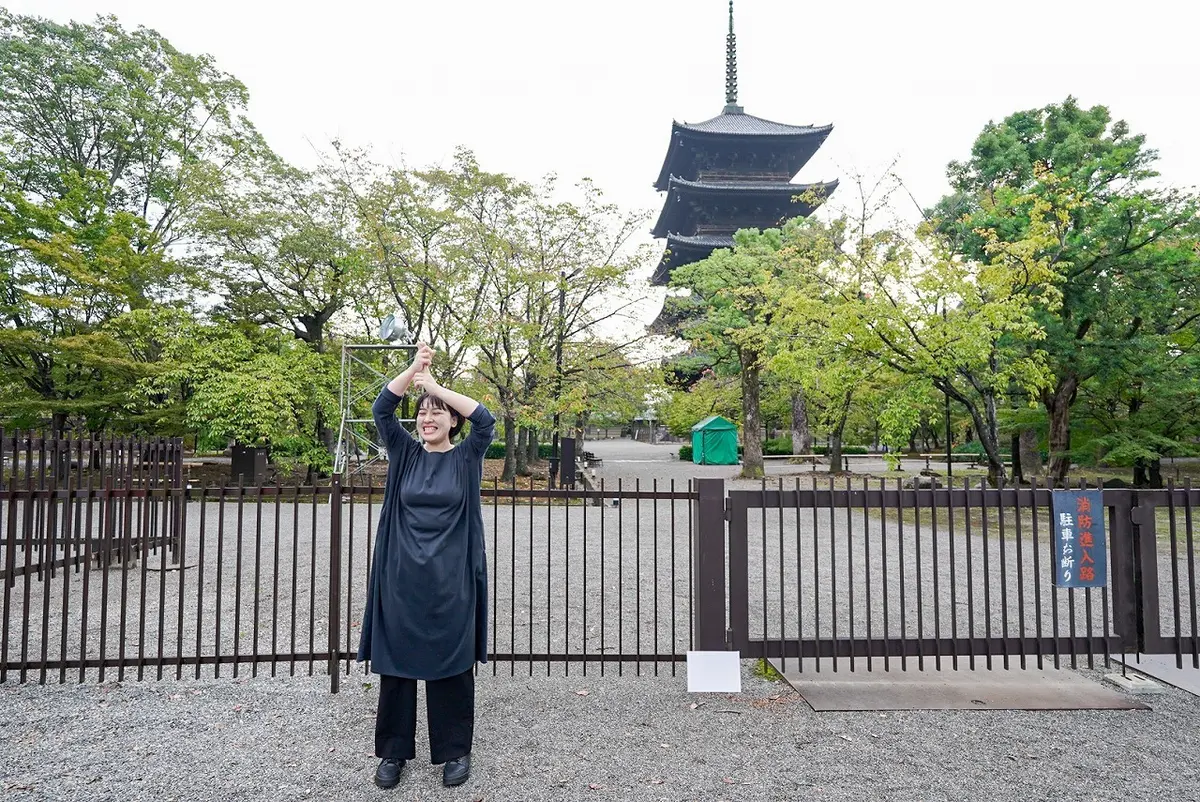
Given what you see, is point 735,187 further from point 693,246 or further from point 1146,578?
point 1146,578

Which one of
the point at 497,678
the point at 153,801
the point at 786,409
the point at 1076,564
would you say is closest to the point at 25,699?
the point at 153,801

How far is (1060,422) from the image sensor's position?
14125 millimetres

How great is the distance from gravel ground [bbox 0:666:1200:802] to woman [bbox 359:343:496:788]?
0.92 ft

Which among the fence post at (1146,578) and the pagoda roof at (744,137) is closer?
the fence post at (1146,578)

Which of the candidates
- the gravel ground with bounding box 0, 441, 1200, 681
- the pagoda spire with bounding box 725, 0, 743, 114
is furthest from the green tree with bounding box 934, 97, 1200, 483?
the pagoda spire with bounding box 725, 0, 743, 114

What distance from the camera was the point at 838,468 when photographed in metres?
21.9

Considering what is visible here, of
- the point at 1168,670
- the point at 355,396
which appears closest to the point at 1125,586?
the point at 1168,670

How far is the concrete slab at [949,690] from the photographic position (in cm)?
367

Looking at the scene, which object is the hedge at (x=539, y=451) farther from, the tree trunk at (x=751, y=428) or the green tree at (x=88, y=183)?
the green tree at (x=88, y=183)

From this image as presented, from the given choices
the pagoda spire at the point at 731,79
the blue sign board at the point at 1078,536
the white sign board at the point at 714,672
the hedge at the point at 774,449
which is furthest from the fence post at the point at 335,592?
the pagoda spire at the point at 731,79

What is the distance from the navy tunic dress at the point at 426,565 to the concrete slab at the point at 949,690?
2288 millimetres

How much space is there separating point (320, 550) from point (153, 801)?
6196 mm

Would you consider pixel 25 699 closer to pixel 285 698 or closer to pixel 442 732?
pixel 285 698

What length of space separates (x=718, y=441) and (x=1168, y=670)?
852 inches
